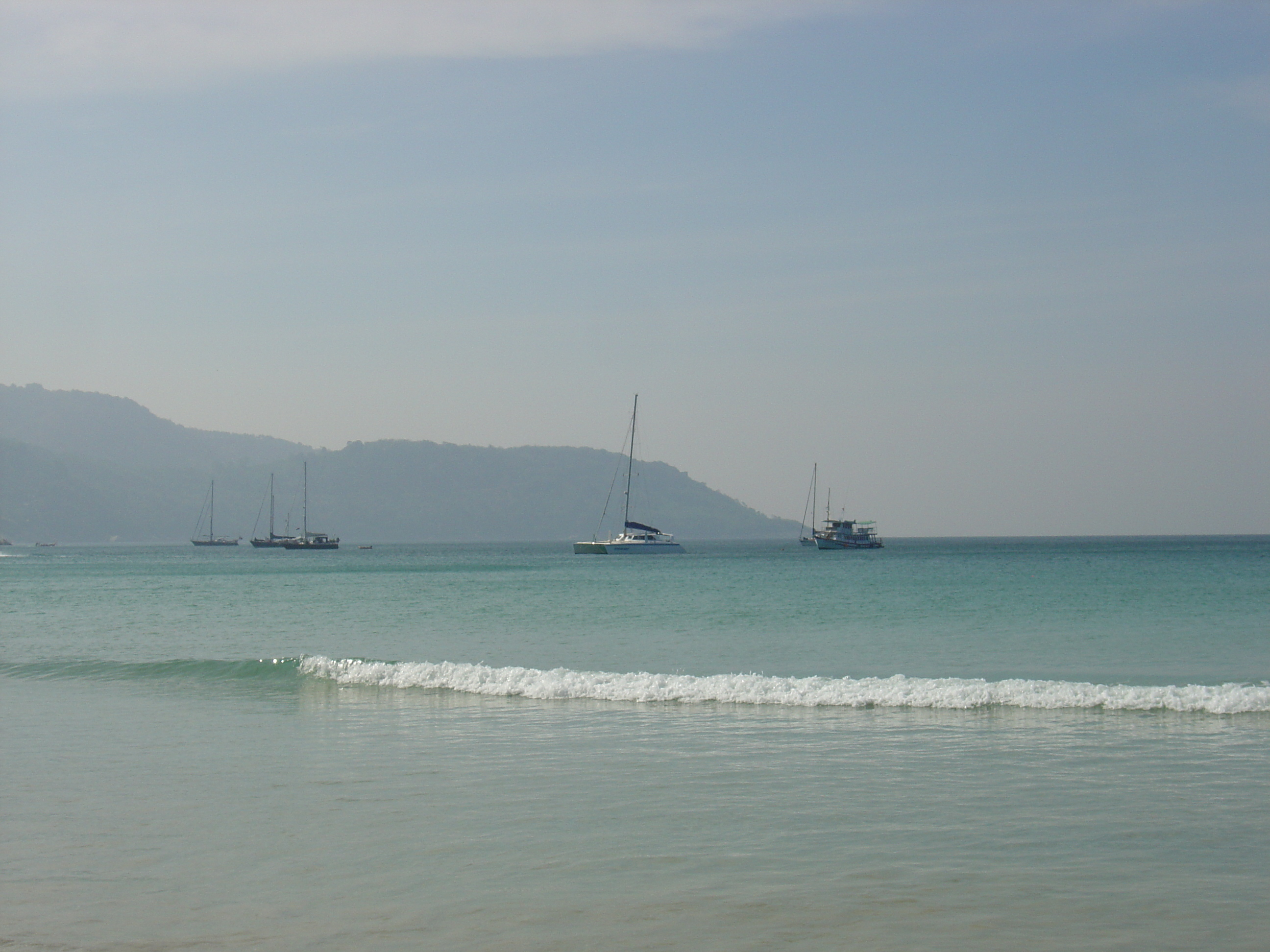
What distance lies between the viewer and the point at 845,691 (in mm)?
19250

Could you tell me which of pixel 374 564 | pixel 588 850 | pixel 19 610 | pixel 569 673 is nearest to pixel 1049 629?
pixel 569 673

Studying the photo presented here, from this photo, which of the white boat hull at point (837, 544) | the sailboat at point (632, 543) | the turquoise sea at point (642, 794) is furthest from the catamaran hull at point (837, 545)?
the turquoise sea at point (642, 794)

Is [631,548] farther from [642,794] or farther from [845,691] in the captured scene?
[642,794]

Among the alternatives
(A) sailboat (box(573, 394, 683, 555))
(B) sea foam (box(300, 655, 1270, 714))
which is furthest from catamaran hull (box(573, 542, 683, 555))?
(B) sea foam (box(300, 655, 1270, 714))

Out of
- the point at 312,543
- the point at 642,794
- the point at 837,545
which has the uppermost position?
A: the point at 837,545

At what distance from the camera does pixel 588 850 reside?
380 inches

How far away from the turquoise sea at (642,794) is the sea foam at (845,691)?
3.4 inches

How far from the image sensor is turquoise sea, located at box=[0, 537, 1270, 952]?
25.8ft

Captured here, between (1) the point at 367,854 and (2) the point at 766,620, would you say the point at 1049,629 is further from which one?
(1) the point at 367,854

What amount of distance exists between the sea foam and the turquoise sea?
0.09 meters

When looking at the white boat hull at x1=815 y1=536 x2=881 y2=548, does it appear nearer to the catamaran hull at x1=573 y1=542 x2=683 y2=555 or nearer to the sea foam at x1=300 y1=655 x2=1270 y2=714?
the catamaran hull at x1=573 y1=542 x2=683 y2=555

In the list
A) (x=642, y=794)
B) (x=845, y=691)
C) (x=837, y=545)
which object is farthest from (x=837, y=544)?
(x=642, y=794)

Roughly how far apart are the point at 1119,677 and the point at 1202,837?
549 inches

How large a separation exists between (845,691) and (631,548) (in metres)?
103
